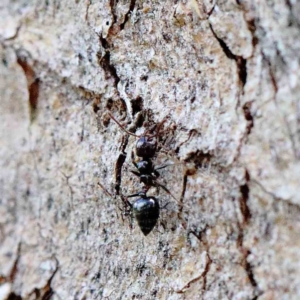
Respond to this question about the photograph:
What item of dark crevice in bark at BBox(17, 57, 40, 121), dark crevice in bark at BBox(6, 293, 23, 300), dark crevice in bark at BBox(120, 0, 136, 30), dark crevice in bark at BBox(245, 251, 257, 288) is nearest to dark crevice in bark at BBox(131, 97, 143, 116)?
dark crevice in bark at BBox(120, 0, 136, 30)

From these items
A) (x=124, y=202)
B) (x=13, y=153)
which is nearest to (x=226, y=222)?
(x=124, y=202)

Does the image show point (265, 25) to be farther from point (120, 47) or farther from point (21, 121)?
point (21, 121)

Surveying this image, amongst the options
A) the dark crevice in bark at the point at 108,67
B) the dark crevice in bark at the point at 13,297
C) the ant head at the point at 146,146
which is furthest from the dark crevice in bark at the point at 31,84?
the dark crevice in bark at the point at 13,297

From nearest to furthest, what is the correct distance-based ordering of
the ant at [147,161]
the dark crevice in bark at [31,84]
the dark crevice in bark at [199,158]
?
the dark crevice in bark at [199,158]
the ant at [147,161]
the dark crevice in bark at [31,84]

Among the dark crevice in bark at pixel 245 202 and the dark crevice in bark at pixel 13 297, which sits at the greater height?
the dark crevice in bark at pixel 245 202

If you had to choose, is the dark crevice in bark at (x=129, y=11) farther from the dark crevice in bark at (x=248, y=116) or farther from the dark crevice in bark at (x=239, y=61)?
the dark crevice in bark at (x=248, y=116)

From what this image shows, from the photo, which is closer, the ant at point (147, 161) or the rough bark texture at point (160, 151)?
the rough bark texture at point (160, 151)

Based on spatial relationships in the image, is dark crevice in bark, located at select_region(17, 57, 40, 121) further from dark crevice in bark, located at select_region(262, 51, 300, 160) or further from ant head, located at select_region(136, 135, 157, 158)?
dark crevice in bark, located at select_region(262, 51, 300, 160)

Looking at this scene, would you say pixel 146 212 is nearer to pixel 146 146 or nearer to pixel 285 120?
pixel 146 146
